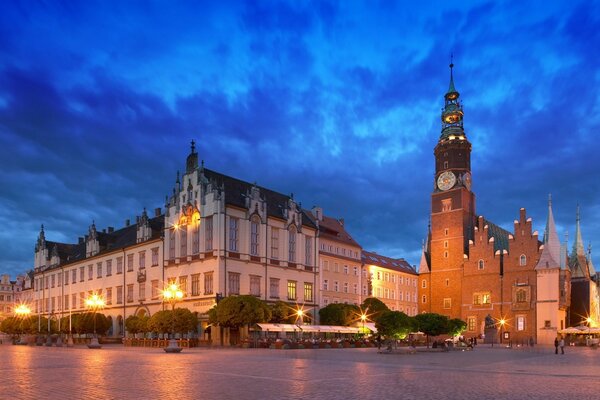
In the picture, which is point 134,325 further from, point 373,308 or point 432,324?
point 432,324

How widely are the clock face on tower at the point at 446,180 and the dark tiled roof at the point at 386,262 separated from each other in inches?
628

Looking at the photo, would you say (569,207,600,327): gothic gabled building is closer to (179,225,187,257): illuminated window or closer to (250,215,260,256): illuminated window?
(250,215,260,256): illuminated window

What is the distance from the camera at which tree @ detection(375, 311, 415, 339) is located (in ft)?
167

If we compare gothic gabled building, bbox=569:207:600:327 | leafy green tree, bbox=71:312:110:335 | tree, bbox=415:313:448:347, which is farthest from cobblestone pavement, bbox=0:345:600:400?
gothic gabled building, bbox=569:207:600:327

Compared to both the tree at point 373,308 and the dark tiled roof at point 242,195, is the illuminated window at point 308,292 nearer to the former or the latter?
the dark tiled roof at point 242,195

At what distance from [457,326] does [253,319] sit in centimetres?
2434

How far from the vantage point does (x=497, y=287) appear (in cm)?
9406

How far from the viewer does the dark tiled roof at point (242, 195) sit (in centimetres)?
6702

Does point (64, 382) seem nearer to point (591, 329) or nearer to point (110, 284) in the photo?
point (110, 284)

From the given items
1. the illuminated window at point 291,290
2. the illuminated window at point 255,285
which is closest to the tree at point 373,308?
the illuminated window at point 291,290

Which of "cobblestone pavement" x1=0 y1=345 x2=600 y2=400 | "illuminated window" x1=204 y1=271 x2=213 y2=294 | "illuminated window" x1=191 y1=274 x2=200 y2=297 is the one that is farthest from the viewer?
"illuminated window" x1=191 y1=274 x2=200 y2=297

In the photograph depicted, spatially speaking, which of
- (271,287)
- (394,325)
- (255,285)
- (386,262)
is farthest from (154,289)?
(386,262)

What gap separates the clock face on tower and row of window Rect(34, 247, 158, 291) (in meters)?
54.7

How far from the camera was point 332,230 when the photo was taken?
85250 millimetres
